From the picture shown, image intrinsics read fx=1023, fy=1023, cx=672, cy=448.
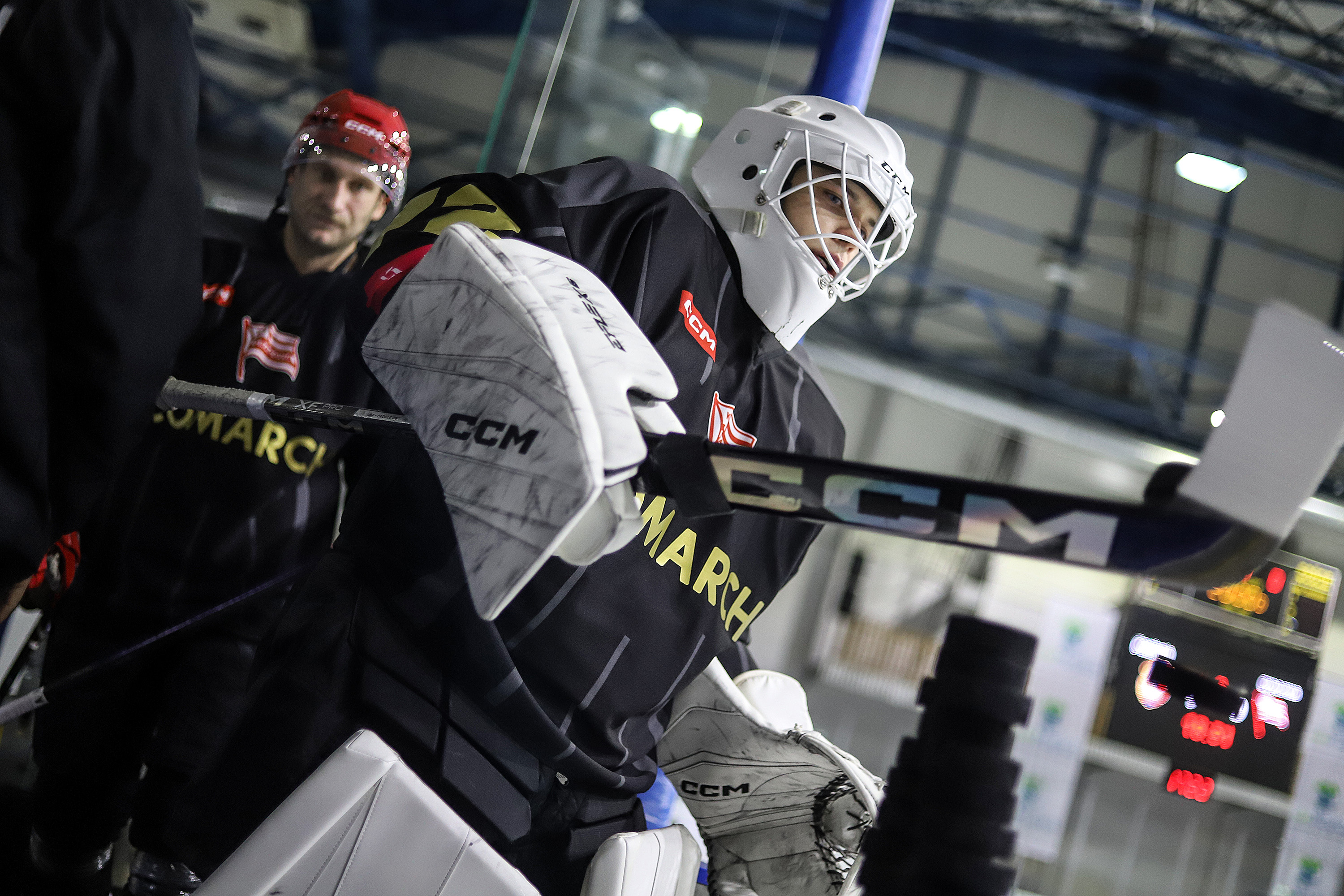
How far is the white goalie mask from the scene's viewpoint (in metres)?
1.45

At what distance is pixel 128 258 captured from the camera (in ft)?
2.67

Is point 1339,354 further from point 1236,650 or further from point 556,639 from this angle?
point 1236,650

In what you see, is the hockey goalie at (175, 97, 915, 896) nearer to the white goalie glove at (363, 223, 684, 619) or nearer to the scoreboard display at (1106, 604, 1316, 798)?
the white goalie glove at (363, 223, 684, 619)

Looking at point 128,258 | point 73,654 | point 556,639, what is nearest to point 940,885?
point 556,639

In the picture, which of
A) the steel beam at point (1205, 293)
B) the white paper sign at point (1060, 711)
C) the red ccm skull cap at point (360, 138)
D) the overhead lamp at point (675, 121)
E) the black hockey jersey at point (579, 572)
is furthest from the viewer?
the steel beam at point (1205, 293)

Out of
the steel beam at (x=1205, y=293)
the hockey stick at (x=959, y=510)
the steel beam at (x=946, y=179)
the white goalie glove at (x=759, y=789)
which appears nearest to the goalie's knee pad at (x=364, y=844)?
the hockey stick at (x=959, y=510)

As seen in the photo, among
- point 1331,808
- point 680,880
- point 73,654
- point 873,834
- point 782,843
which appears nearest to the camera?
point 873,834

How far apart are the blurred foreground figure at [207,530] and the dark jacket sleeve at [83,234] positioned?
87 centimetres

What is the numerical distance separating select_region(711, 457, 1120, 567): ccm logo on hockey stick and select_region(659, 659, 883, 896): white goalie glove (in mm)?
728

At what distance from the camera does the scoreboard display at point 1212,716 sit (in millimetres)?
6020

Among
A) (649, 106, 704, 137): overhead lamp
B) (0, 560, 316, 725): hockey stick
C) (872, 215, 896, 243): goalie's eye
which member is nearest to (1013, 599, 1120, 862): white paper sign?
(649, 106, 704, 137): overhead lamp

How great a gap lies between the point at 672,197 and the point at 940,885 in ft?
2.83

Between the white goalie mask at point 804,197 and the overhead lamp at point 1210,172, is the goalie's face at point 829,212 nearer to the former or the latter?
the white goalie mask at point 804,197

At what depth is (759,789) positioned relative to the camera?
4.91 feet
